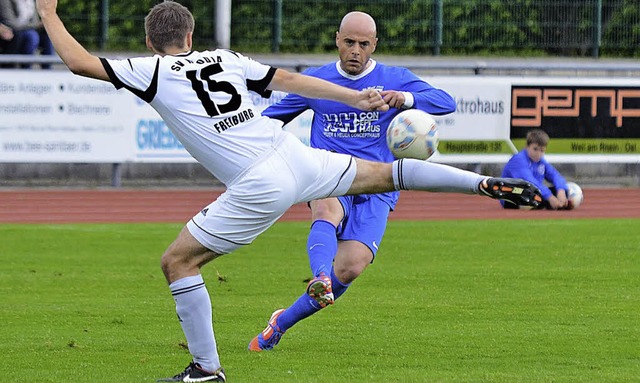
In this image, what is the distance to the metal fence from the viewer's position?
74.7 ft

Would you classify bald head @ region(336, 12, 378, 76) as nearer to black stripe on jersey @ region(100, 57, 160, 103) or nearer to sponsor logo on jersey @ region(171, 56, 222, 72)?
sponsor logo on jersey @ region(171, 56, 222, 72)

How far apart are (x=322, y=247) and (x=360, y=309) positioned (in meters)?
2.02

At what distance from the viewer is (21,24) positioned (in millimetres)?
19797

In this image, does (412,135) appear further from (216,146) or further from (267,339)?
(267,339)

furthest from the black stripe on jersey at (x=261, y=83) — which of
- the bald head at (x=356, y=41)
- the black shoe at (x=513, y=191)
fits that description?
the bald head at (x=356, y=41)

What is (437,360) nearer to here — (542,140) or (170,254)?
(170,254)

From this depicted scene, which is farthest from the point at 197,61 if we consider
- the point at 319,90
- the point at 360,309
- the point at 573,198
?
the point at 573,198

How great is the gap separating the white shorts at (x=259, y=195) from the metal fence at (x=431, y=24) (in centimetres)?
1601

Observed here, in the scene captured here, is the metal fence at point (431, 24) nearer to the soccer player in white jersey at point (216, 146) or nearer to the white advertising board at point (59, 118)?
the white advertising board at point (59, 118)

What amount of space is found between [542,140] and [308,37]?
7.07 meters

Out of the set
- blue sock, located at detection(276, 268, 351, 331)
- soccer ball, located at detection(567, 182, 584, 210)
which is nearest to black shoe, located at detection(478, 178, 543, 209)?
blue sock, located at detection(276, 268, 351, 331)

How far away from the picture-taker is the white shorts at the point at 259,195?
6.69 metres

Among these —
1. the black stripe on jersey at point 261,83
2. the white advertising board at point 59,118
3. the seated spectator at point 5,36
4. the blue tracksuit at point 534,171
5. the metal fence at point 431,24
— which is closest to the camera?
the black stripe on jersey at point 261,83

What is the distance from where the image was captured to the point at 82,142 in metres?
18.2
